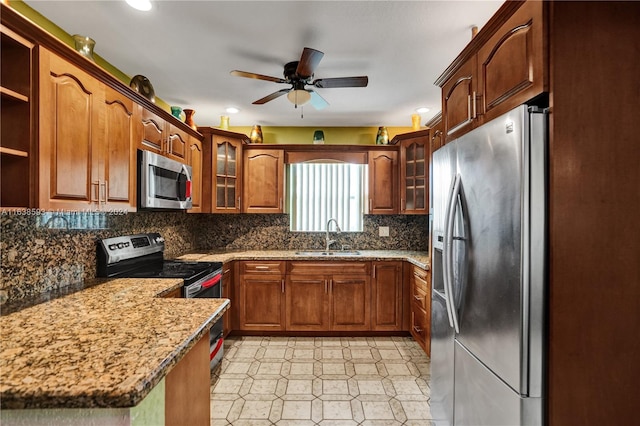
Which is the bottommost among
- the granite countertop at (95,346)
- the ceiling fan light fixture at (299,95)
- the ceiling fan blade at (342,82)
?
the granite countertop at (95,346)

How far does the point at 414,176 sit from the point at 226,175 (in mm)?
2120

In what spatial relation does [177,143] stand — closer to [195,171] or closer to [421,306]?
[195,171]

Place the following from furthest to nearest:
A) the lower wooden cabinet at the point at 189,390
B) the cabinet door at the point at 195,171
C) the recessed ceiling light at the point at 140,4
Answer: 1. the cabinet door at the point at 195,171
2. the recessed ceiling light at the point at 140,4
3. the lower wooden cabinet at the point at 189,390

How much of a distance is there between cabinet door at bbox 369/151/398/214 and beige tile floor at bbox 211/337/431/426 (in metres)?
1.48

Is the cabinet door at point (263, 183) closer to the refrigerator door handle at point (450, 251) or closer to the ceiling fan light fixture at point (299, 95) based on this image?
the ceiling fan light fixture at point (299, 95)

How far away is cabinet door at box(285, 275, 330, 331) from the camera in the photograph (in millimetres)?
3334

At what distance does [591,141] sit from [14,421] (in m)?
1.93

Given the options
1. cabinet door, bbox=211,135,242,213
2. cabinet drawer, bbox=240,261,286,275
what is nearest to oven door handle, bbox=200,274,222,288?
cabinet drawer, bbox=240,261,286,275

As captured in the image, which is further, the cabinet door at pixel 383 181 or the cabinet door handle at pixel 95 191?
the cabinet door at pixel 383 181

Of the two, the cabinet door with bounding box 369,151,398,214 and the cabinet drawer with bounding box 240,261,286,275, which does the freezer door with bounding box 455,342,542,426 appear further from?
the cabinet door with bounding box 369,151,398,214

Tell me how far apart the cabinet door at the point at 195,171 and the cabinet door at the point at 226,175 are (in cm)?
14

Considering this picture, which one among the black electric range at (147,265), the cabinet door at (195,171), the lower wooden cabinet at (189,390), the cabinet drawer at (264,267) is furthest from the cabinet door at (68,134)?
the cabinet drawer at (264,267)

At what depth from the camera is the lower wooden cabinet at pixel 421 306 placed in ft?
9.12

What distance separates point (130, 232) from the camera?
258 cm
